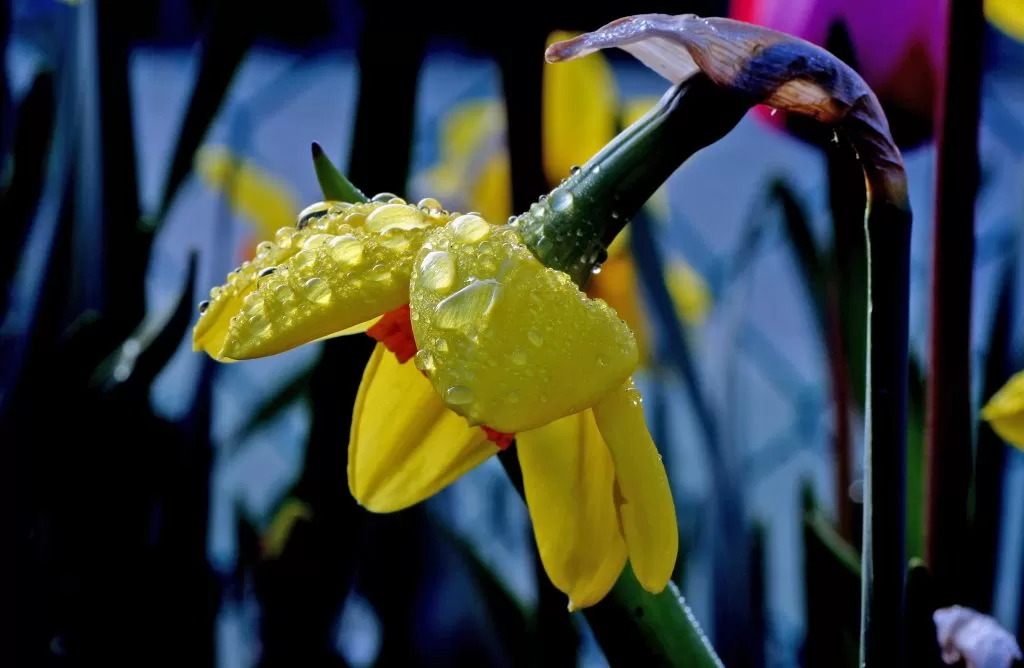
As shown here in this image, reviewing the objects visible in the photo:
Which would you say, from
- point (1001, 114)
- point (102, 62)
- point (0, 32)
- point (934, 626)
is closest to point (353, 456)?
point (934, 626)

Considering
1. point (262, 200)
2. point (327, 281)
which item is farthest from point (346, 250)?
point (262, 200)

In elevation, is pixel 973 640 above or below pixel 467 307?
below

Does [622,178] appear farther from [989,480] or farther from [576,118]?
[576,118]

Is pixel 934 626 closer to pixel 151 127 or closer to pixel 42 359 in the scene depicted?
pixel 42 359

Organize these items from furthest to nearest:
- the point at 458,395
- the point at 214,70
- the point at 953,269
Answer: the point at 214,70 → the point at 953,269 → the point at 458,395

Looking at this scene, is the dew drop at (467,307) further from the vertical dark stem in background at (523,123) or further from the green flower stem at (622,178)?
the vertical dark stem in background at (523,123)

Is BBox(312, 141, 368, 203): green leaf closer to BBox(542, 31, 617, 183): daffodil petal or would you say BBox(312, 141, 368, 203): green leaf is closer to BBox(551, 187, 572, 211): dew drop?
BBox(551, 187, 572, 211): dew drop
